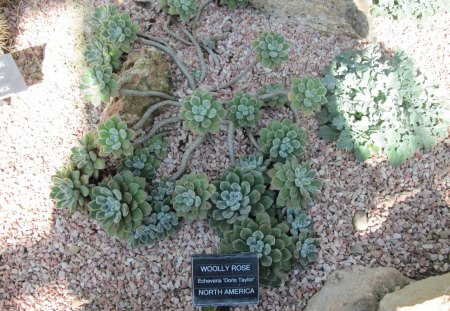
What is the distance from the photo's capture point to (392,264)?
292 cm

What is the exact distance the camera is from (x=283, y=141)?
3.01m

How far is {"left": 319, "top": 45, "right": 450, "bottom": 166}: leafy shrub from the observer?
321 cm

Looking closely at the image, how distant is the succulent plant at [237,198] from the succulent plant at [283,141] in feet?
0.68

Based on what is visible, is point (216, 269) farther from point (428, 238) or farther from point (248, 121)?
point (428, 238)

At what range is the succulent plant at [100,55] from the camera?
10.6 feet

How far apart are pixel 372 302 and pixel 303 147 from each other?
1.06m

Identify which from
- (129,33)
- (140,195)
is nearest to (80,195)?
(140,195)

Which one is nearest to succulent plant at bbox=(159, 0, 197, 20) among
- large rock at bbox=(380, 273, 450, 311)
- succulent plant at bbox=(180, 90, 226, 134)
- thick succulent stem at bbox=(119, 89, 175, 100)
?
thick succulent stem at bbox=(119, 89, 175, 100)

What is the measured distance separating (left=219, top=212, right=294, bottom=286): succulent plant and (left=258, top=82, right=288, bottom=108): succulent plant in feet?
2.93

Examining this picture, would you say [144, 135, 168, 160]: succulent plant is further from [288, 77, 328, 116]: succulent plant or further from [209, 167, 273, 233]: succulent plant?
[288, 77, 328, 116]: succulent plant

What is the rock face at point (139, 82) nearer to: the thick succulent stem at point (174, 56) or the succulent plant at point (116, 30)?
the thick succulent stem at point (174, 56)

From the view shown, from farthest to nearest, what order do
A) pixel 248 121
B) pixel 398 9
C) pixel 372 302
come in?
pixel 398 9, pixel 248 121, pixel 372 302

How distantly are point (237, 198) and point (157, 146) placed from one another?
748 millimetres

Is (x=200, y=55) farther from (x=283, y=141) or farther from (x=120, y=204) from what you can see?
(x=120, y=204)
